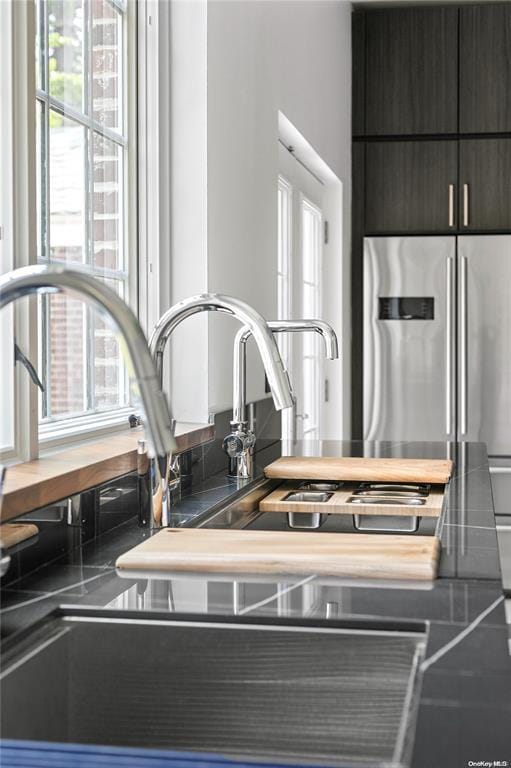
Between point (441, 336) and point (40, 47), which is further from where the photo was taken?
point (441, 336)

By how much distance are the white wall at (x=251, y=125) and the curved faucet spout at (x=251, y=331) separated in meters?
0.69

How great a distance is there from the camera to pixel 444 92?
4.60 metres

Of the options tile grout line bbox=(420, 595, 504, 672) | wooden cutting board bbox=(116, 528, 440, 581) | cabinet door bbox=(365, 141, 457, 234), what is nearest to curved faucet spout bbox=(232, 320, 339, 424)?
wooden cutting board bbox=(116, 528, 440, 581)

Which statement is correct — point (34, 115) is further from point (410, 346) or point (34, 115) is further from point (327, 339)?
point (410, 346)

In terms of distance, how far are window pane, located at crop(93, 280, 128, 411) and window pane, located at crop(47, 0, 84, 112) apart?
37cm

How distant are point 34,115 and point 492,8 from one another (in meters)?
3.65

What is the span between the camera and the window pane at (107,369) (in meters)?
1.93

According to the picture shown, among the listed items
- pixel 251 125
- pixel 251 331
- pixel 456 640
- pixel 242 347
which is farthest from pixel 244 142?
pixel 456 640

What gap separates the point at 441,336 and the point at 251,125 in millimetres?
2170

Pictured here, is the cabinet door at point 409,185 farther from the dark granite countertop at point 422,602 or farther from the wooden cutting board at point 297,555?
the wooden cutting board at point 297,555

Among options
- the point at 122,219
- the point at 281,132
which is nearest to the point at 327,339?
the point at 122,219

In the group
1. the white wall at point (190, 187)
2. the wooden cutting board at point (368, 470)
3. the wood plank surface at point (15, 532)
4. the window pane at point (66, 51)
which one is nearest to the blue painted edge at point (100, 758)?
the wood plank surface at point (15, 532)

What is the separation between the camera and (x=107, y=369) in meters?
2.00

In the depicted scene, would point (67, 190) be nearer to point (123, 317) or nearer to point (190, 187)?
point (190, 187)
